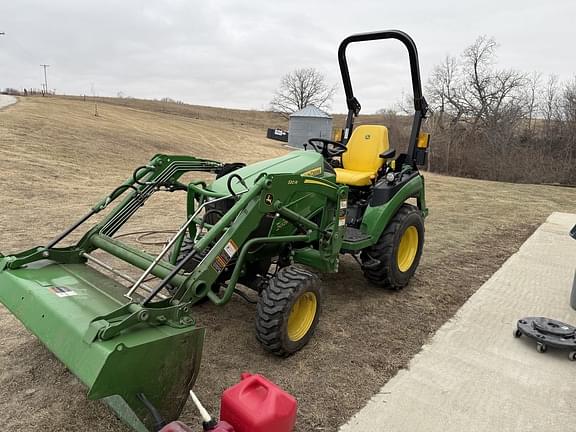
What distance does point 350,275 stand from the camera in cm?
511

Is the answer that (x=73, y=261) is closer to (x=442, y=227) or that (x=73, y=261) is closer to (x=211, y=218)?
(x=211, y=218)

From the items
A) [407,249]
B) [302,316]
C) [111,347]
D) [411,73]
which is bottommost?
[302,316]

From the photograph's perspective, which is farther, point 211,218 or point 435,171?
point 435,171

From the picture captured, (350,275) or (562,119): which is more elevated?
(562,119)

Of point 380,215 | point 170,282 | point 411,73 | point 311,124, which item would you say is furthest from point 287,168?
point 311,124

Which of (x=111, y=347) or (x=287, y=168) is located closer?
(x=111, y=347)

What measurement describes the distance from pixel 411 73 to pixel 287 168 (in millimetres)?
1793

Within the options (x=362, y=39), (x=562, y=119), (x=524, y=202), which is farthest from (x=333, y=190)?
(x=562, y=119)

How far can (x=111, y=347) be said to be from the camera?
2072 millimetres

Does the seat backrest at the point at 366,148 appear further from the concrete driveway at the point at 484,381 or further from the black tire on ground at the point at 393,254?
the concrete driveway at the point at 484,381

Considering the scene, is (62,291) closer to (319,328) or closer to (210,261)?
(210,261)

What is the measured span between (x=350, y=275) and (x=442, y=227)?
374 cm

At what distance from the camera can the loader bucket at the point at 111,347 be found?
6.75ft

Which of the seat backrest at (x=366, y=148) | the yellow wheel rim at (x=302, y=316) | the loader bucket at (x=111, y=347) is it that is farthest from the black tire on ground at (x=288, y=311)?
the seat backrest at (x=366, y=148)
